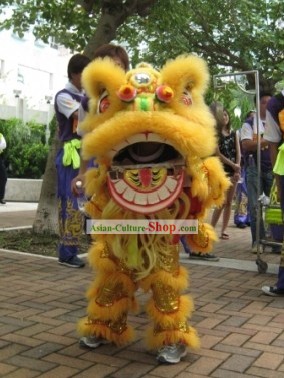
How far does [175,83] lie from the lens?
2980 millimetres

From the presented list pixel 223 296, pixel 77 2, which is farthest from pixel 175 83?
pixel 77 2

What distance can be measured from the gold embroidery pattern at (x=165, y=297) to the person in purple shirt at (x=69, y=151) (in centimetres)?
219

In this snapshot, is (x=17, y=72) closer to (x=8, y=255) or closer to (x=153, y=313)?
(x=8, y=255)

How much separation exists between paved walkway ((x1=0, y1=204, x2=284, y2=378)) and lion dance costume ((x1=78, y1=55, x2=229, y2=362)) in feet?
0.55

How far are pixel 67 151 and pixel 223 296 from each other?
1.85 m

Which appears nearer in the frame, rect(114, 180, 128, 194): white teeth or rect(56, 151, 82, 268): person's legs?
rect(114, 180, 128, 194): white teeth

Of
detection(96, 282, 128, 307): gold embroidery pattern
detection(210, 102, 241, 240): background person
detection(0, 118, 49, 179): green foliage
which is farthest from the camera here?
detection(0, 118, 49, 179): green foliage

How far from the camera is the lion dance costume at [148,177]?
292 centimetres

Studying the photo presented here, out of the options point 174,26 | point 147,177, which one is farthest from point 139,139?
point 174,26

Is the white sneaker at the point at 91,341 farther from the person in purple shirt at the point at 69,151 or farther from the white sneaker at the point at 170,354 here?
the person in purple shirt at the point at 69,151

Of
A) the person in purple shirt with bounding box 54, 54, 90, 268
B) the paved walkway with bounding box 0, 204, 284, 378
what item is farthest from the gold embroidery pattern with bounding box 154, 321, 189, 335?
the person in purple shirt with bounding box 54, 54, 90, 268

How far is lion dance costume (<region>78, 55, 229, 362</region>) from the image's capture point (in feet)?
9.57

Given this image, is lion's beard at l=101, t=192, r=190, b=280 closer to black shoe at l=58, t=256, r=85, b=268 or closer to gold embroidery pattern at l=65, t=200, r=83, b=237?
gold embroidery pattern at l=65, t=200, r=83, b=237

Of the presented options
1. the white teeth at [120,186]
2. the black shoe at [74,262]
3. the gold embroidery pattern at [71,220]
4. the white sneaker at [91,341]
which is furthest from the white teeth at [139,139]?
the black shoe at [74,262]
